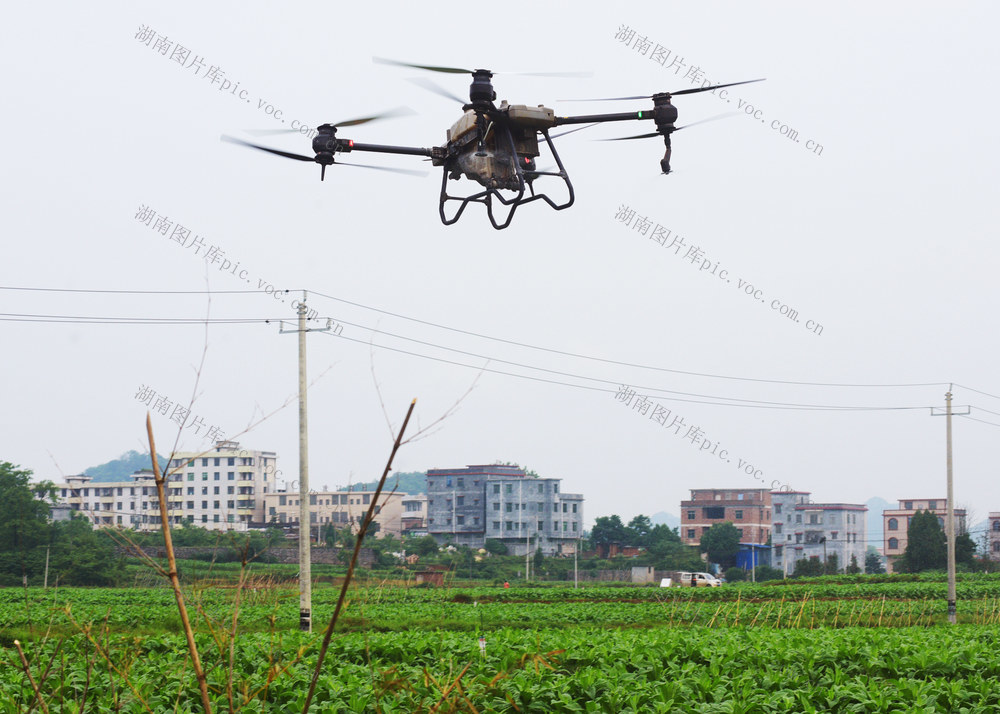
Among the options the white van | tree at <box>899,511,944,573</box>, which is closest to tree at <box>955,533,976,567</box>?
tree at <box>899,511,944,573</box>

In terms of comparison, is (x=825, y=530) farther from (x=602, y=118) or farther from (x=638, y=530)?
(x=602, y=118)

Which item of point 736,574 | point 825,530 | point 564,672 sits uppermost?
point 564,672

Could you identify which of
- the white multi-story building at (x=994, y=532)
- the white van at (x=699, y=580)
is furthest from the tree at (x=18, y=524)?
the white multi-story building at (x=994, y=532)

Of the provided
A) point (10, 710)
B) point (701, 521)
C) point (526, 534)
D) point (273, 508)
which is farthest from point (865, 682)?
point (273, 508)

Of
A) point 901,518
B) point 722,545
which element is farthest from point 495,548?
point 901,518

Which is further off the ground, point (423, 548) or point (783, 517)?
point (783, 517)

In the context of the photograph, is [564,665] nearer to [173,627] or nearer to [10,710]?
[10,710]

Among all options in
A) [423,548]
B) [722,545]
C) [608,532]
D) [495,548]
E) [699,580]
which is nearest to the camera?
[699,580]
